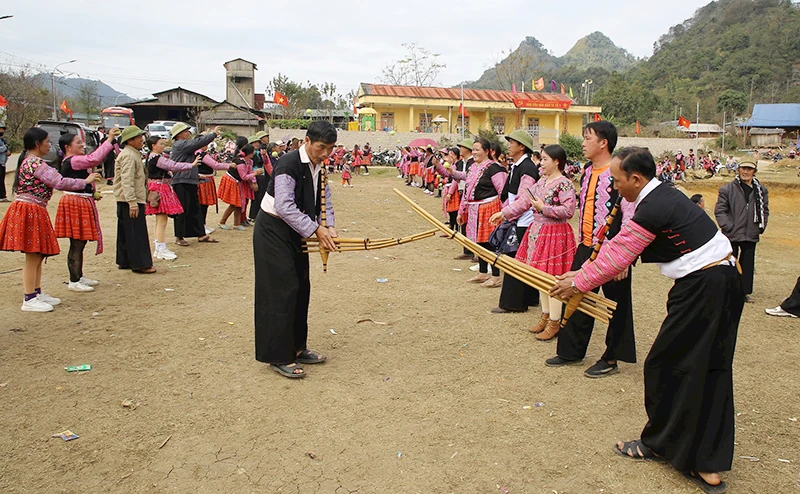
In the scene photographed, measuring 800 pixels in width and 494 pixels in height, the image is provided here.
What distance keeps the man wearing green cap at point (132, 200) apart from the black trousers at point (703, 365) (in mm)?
6447

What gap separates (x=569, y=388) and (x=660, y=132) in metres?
46.1

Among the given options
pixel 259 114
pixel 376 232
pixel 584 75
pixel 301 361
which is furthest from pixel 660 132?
pixel 584 75

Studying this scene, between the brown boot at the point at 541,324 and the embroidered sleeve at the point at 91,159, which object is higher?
the embroidered sleeve at the point at 91,159

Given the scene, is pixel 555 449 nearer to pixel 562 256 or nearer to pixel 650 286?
pixel 562 256

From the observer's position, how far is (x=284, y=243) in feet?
14.5

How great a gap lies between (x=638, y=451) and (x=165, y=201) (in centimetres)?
746

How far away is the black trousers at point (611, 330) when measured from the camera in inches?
179

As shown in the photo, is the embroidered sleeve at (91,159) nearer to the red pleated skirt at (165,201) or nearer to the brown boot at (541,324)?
the red pleated skirt at (165,201)

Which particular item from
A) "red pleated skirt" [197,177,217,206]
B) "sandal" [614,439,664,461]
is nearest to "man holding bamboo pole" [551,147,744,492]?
"sandal" [614,439,664,461]

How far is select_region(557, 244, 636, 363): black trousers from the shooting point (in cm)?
455

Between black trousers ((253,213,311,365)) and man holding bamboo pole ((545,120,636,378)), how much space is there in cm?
227

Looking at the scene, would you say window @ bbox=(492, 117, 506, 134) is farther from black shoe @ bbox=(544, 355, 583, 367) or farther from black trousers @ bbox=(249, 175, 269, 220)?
black shoe @ bbox=(544, 355, 583, 367)

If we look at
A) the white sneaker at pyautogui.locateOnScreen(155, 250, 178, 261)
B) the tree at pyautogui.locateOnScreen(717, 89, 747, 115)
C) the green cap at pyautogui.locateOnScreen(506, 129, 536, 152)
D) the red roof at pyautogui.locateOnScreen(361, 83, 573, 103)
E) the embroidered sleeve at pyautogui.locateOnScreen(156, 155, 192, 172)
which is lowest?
the white sneaker at pyautogui.locateOnScreen(155, 250, 178, 261)

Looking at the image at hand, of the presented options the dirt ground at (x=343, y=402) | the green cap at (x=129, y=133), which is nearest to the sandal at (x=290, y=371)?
the dirt ground at (x=343, y=402)
